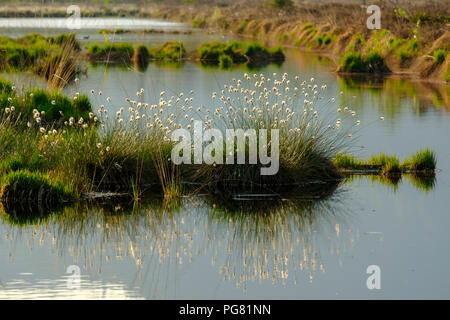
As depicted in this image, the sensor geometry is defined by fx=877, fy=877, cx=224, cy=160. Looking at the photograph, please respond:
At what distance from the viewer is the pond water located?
22.1 ft

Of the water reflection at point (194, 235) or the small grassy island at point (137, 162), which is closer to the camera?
the water reflection at point (194, 235)

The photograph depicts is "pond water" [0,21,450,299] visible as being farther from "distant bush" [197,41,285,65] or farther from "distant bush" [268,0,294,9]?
"distant bush" [268,0,294,9]

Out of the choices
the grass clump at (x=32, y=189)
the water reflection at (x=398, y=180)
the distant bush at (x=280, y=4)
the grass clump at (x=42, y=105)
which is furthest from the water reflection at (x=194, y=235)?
the distant bush at (x=280, y=4)

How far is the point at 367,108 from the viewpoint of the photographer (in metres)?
18.6

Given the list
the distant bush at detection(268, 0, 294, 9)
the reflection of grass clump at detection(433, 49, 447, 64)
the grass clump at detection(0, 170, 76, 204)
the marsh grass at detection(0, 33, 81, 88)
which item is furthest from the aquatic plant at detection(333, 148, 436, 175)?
the distant bush at detection(268, 0, 294, 9)

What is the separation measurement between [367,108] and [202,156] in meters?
8.64

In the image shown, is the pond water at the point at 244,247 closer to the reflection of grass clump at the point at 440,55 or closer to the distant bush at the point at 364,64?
the reflection of grass clump at the point at 440,55

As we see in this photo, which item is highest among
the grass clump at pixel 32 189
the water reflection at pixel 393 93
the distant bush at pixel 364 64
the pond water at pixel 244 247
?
the distant bush at pixel 364 64

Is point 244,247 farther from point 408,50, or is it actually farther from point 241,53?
point 241,53

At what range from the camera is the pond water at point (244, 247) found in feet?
22.1

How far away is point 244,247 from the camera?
Result: 8.00 meters

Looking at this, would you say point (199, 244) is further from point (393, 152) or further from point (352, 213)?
point (393, 152)

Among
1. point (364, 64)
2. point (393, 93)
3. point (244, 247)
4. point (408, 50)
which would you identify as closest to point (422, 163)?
point (244, 247)
